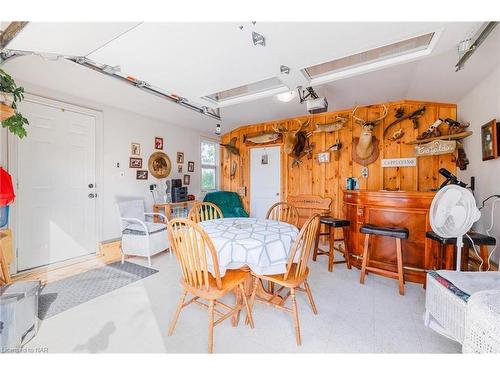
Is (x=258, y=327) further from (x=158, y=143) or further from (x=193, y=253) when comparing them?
(x=158, y=143)

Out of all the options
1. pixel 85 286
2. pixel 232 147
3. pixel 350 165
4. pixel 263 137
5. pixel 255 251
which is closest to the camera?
pixel 255 251

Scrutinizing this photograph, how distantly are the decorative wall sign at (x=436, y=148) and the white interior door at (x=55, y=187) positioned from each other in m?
4.98

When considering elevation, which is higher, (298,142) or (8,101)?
(298,142)

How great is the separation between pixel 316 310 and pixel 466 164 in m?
2.97

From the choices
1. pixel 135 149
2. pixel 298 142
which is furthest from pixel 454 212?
pixel 135 149

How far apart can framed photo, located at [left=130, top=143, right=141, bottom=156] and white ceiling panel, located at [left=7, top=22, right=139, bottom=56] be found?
191 cm

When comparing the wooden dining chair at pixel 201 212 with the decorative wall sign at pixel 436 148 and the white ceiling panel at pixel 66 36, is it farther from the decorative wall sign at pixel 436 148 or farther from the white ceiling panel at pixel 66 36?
the decorative wall sign at pixel 436 148

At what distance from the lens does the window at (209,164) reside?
5.29m

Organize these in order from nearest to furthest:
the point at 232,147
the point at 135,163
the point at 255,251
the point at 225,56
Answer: the point at 255,251 → the point at 225,56 → the point at 135,163 → the point at 232,147

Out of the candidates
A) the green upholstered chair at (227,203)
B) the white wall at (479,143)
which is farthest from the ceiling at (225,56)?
the green upholstered chair at (227,203)

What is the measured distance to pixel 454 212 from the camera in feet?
5.85

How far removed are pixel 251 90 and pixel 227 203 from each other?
2.43 metres

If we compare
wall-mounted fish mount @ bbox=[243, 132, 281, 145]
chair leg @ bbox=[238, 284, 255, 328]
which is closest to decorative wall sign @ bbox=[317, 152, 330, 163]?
wall-mounted fish mount @ bbox=[243, 132, 281, 145]
